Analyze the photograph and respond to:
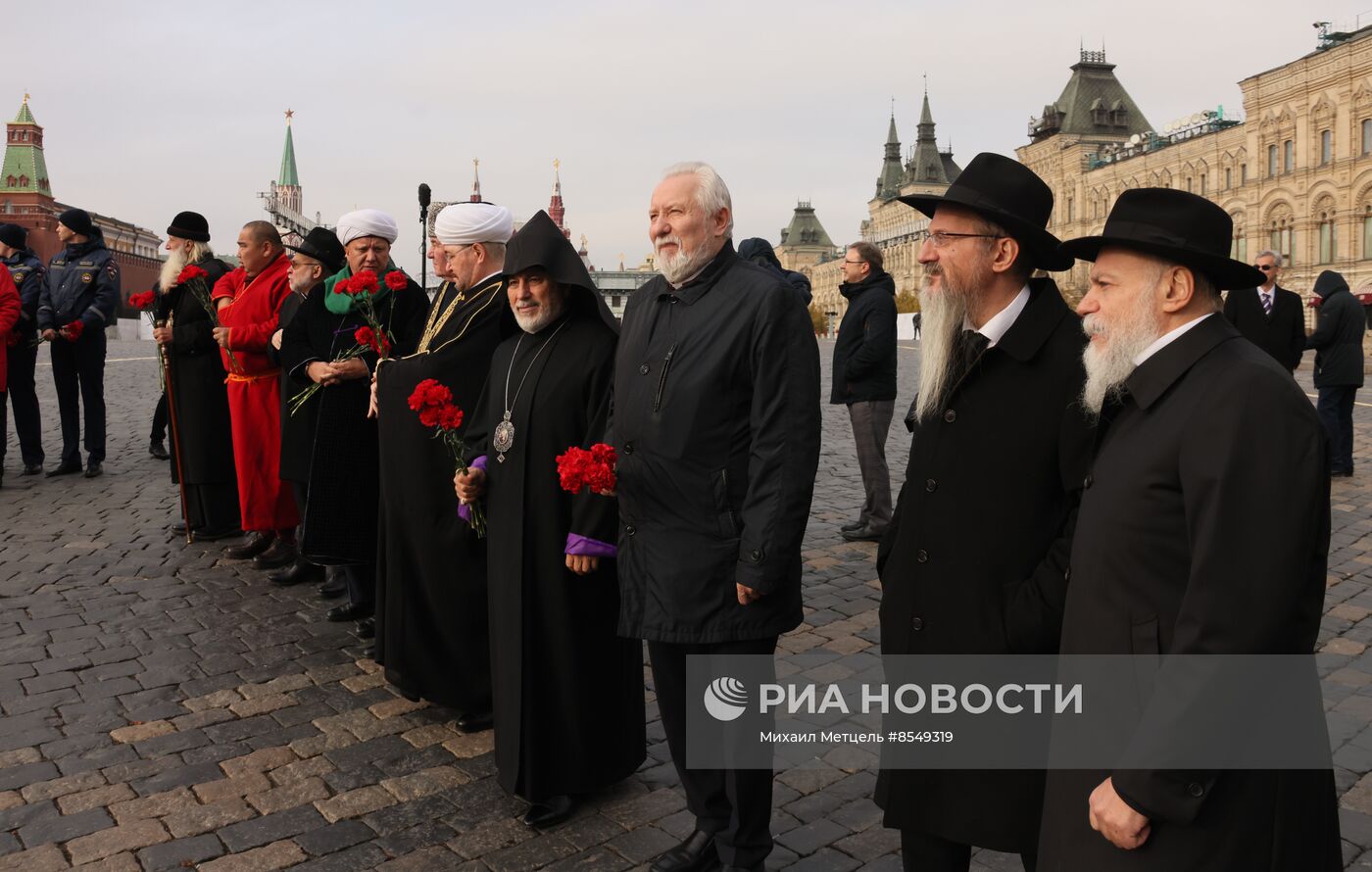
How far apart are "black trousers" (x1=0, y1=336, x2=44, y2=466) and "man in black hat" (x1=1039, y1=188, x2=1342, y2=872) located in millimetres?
10969

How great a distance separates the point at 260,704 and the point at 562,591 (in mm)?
1850

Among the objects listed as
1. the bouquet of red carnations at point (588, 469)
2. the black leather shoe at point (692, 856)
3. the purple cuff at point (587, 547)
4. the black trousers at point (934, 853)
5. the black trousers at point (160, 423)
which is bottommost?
the black leather shoe at point (692, 856)

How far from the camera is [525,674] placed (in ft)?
12.6

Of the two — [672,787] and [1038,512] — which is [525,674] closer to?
[672,787]

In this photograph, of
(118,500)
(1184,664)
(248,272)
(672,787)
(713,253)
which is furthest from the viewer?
(118,500)

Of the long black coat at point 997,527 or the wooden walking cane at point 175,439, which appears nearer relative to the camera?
the long black coat at point 997,527

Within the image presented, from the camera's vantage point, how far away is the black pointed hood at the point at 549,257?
385 cm

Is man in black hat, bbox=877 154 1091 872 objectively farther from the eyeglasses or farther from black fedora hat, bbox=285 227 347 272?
black fedora hat, bbox=285 227 347 272

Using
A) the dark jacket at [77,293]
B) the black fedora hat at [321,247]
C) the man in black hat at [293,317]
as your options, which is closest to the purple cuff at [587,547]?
the man in black hat at [293,317]

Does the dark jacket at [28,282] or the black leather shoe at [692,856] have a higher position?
the dark jacket at [28,282]

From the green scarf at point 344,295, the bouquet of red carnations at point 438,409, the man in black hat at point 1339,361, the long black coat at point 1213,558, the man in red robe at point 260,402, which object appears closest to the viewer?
the long black coat at point 1213,558

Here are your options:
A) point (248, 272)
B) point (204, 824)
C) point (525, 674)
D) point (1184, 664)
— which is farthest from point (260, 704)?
point (1184, 664)

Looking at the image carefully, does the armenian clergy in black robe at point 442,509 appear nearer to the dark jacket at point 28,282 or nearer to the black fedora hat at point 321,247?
the black fedora hat at point 321,247

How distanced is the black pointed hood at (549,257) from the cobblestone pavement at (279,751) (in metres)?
1.80
